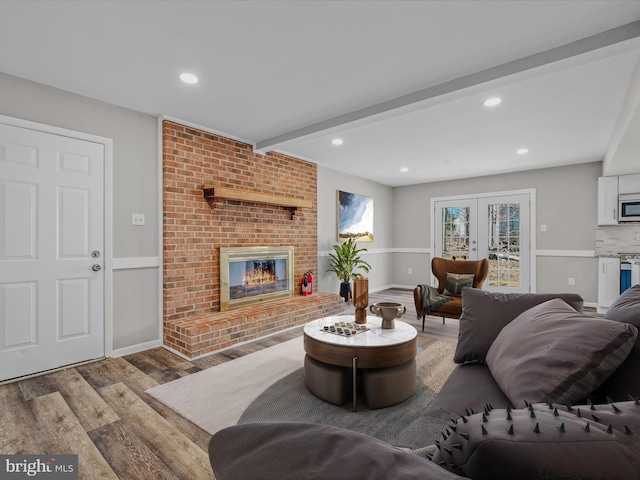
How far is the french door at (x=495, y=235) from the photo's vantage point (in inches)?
233

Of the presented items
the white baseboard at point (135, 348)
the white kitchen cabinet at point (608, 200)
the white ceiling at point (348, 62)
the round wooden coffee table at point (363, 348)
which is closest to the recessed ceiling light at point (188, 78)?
the white ceiling at point (348, 62)

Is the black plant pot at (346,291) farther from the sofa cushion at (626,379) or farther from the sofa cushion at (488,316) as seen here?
the sofa cushion at (626,379)

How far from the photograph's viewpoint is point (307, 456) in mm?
480

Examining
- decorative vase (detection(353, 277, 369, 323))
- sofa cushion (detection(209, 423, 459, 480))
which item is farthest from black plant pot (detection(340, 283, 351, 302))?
sofa cushion (detection(209, 423, 459, 480))

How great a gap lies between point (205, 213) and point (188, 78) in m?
1.53

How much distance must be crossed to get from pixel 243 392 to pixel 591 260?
5.81 meters

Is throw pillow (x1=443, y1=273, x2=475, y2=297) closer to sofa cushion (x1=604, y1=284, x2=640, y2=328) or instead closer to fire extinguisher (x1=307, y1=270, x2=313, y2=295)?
fire extinguisher (x1=307, y1=270, x2=313, y2=295)

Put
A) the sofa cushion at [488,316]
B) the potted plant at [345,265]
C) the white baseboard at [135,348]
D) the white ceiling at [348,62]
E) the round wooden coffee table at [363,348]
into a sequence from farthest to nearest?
the potted plant at [345,265] < the white baseboard at [135,348] < the round wooden coffee table at [363,348] < the white ceiling at [348,62] < the sofa cushion at [488,316]

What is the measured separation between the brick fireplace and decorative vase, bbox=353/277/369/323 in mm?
1479

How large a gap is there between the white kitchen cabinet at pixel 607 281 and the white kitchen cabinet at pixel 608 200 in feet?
1.95

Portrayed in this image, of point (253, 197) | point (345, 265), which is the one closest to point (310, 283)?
point (345, 265)

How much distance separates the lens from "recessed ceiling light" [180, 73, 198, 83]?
2585 millimetres

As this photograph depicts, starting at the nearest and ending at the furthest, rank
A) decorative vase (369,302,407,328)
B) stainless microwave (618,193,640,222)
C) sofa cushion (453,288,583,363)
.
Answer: sofa cushion (453,288,583,363) → decorative vase (369,302,407,328) → stainless microwave (618,193,640,222)

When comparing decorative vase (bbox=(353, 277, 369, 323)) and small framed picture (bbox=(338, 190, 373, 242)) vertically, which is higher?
small framed picture (bbox=(338, 190, 373, 242))
